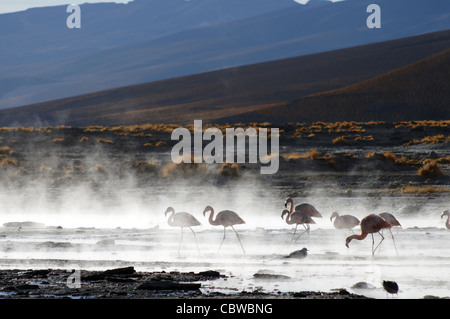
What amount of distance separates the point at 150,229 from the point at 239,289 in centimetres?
715

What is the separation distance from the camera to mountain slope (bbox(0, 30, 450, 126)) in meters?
96.6

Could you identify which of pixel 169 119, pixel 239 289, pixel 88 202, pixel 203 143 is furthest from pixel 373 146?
pixel 169 119

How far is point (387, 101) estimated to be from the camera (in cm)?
6862

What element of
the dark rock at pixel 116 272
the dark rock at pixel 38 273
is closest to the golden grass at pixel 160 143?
the dark rock at pixel 38 273

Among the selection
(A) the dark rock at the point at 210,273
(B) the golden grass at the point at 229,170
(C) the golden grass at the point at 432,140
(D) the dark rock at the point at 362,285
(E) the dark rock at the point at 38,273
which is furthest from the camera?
(C) the golden grass at the point at 432,140

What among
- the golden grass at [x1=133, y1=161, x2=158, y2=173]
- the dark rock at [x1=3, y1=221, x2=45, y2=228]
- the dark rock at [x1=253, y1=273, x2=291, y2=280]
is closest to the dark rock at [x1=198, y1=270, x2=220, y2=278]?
the dark rock at [x1=253, y1=273, x2=291, y2=280]

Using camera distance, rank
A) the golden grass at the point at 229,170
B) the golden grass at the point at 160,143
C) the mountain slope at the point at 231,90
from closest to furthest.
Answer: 1. the golden grass at the point at 229,170
2. the golden grass at the point at 160,143
3. the mountain slope at the point at 231,90

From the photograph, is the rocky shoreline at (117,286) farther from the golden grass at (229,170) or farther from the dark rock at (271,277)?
the golden grass at (229,170)

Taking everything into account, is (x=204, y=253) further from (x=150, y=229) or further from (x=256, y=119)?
(x=256, y=119)

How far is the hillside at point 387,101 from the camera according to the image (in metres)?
64.7

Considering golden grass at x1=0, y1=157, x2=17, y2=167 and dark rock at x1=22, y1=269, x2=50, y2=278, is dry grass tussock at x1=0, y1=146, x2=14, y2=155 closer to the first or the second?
golden grass at x1=0, y1=157, x2=17, y2=167

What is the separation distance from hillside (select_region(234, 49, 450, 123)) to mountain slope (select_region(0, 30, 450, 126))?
47.0 ft

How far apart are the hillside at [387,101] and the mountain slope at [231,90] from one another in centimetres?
1432

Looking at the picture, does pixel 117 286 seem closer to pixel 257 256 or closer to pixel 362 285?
pixel 362 285
